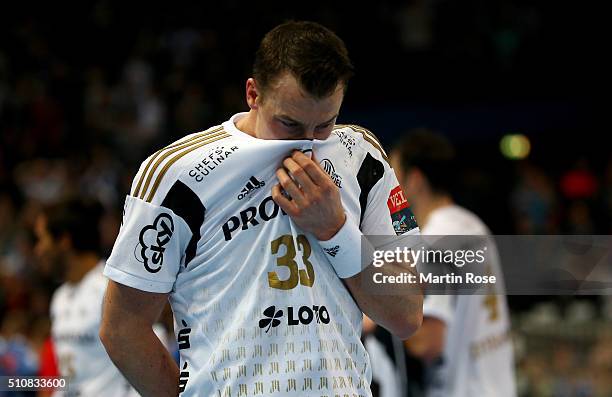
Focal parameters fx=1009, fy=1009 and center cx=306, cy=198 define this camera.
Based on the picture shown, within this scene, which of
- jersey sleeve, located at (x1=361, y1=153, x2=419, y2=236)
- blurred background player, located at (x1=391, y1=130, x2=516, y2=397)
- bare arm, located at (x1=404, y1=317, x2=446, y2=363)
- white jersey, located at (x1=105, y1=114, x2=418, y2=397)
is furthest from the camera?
blurred background player, located at (x1=391, y1=130, x2=516, y2=397)

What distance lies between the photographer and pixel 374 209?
10.2ft

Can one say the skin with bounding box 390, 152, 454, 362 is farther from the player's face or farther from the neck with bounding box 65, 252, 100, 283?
the player's face

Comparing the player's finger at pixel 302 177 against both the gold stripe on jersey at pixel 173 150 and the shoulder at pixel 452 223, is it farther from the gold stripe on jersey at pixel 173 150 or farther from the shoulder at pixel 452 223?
the shoulder at pixel 452 223

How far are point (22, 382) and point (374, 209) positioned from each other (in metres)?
2.85

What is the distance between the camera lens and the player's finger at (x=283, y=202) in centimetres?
284

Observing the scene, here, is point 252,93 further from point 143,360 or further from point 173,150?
point 143,360

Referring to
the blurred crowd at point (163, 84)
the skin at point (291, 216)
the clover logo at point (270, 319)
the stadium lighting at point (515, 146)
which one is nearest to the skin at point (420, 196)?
the skin at point (291, 216)

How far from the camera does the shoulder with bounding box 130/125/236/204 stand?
9.40ft

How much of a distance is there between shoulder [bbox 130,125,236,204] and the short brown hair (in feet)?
0.81

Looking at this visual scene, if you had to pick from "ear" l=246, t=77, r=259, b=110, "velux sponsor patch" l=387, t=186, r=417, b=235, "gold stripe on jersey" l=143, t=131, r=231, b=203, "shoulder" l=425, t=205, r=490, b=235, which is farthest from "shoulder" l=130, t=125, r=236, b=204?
"shoulder" l=425, t=205, r=490, b=235

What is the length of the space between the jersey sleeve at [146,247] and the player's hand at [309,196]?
30 cm

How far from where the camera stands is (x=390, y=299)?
9.86ft

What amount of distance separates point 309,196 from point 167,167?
416mm

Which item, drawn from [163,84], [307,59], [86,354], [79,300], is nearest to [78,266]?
[79,300]
